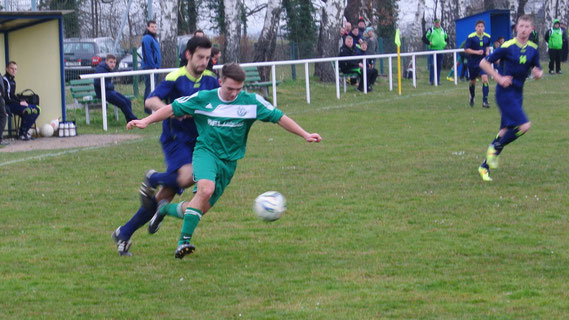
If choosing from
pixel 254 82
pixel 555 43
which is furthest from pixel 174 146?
pixel 555 43

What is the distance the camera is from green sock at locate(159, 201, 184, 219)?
22.1ft

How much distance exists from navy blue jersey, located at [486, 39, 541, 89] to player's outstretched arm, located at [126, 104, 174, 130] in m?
5.44

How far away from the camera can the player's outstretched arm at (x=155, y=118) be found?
6.42 m

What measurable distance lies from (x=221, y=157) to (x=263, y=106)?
510 millimetres

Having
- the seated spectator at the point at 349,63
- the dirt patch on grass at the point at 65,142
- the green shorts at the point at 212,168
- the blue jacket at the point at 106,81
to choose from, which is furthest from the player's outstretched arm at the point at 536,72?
the seated spectator at the point at 349,63

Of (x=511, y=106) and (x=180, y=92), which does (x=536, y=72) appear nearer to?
(x=511, y=106)

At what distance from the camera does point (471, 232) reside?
7.51m

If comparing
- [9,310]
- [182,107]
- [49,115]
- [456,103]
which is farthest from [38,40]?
[9,310]

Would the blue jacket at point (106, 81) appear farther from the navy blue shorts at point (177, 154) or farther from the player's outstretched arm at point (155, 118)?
the player's outstretched arm at point (155, 118)

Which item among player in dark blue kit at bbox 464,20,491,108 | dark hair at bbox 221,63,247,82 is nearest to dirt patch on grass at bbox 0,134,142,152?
player in dark blue kit at bbox 464,20,491,108

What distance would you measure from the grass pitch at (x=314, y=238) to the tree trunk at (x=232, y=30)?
12.2 m

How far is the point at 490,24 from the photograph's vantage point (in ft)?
110

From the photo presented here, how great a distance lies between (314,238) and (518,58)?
461 cm

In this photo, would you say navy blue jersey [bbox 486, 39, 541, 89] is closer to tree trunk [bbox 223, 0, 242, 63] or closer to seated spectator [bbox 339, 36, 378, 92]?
seated spectator [bbox 339, 36, 378, 92]
